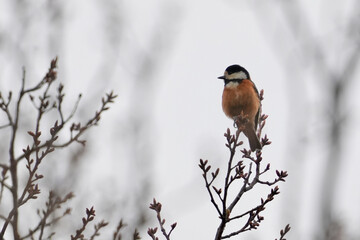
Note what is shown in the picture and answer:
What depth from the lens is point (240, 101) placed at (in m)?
6.24

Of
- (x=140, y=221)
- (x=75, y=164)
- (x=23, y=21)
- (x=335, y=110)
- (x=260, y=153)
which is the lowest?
(x=260, y=153)

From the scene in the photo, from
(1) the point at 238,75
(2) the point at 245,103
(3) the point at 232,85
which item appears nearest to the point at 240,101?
(2) the point at 245,103

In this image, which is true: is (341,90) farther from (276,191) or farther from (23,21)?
(276,191)

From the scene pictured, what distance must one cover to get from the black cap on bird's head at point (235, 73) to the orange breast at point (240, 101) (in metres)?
0.26

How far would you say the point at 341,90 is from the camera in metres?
11.2

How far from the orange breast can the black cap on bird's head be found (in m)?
0.26

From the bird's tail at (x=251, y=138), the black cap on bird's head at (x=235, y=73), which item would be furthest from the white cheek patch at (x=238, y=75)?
the bird's tail at (x=251, y=138)

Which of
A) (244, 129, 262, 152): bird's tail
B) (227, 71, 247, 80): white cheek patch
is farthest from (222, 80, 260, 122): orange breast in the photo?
(227, 71, 247, 80): white cheek patch

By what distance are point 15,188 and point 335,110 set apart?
27.5 ft

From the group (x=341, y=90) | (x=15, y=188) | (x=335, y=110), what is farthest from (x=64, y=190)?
(x=341, y=90)

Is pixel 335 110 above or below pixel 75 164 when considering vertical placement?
above

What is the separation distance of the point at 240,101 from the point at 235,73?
574 millimetres

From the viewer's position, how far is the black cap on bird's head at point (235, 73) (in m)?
6.67

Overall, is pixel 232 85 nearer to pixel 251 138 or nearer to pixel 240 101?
pixel 240 101
